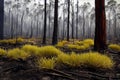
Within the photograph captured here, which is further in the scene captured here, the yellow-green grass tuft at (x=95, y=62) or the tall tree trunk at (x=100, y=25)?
the tall tree trunk at (x=100, y=25)

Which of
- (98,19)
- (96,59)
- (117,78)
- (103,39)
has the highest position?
(98,19)

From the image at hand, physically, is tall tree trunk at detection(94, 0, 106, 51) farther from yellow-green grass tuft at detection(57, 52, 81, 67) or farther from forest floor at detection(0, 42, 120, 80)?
yellow-green grass tuft at detection(57, 52, 81, 67)

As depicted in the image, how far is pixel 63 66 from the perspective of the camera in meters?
5.85

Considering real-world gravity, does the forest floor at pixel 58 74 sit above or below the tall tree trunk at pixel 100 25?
below

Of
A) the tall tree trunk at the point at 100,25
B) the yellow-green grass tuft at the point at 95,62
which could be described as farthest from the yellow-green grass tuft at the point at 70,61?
the tall tree trunk at the point at 100,25

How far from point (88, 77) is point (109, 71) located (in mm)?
1109

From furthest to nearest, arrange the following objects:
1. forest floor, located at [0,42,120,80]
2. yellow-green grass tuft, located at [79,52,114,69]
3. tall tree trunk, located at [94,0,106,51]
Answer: tall tree trunk, located at [94,0,106,51], yellow-green grass tuft, located at [79,52,114,69], forest floor, located at [0,42,120,80]

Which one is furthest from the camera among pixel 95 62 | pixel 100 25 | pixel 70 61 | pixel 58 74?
pixel 100 25

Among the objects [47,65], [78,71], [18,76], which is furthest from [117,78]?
[18,76]

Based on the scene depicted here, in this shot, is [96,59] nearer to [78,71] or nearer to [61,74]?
[78,71]

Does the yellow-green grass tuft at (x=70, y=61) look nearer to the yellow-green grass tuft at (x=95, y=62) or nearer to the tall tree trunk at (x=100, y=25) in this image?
the yellow-green grass tuft at (x=95, y=62)

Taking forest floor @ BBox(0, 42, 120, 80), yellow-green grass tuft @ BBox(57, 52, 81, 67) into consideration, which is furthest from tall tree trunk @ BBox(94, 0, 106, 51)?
yellow-green grass tuft @ BBox(57, 52, 81, 67)

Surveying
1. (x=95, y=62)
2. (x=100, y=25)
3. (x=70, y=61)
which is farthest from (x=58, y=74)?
(x=100, y=25)

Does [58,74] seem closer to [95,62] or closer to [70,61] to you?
[70,61]
